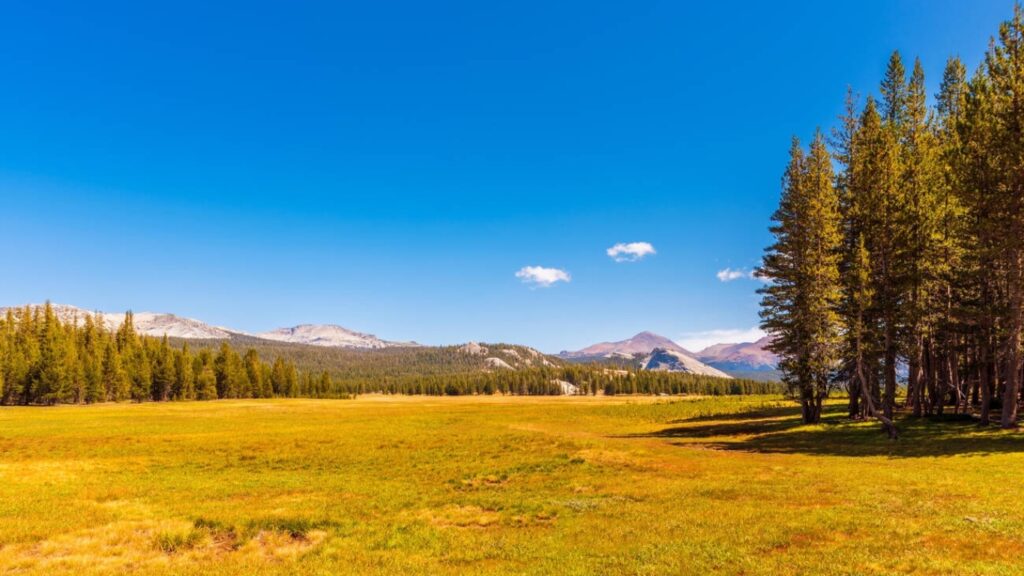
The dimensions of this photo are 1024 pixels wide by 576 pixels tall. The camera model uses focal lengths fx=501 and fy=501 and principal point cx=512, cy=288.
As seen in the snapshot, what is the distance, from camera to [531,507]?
18906mm

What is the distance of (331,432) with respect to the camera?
50.2 meters

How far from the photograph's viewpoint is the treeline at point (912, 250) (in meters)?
34.1

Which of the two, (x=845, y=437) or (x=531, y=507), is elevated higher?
(x=531, y=507)

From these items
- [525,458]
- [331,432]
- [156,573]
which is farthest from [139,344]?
[156,573]

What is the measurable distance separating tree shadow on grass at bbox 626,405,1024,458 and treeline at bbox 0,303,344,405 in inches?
4978

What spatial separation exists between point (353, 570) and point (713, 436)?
36733 mm

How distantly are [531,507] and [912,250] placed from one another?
40.5 m

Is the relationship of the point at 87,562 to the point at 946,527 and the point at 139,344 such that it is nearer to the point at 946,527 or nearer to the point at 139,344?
the point at 946,527

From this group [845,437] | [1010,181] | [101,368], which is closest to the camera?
[1010,181]

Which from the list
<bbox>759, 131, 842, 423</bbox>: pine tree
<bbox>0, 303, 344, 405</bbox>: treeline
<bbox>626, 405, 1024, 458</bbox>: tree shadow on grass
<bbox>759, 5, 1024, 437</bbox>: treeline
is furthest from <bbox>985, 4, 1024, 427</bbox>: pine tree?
<bbox>0, 303, 344, 405</bbox>: treeline

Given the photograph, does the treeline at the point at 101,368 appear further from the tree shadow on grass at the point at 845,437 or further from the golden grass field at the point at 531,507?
the tree shadow on grass at the point at 845,437

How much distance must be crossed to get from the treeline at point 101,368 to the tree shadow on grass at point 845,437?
126433 mm

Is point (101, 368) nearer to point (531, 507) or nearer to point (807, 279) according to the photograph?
point (531, 507)

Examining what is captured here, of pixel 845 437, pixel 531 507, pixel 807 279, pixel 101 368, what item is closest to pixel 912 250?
pixel 807 279
